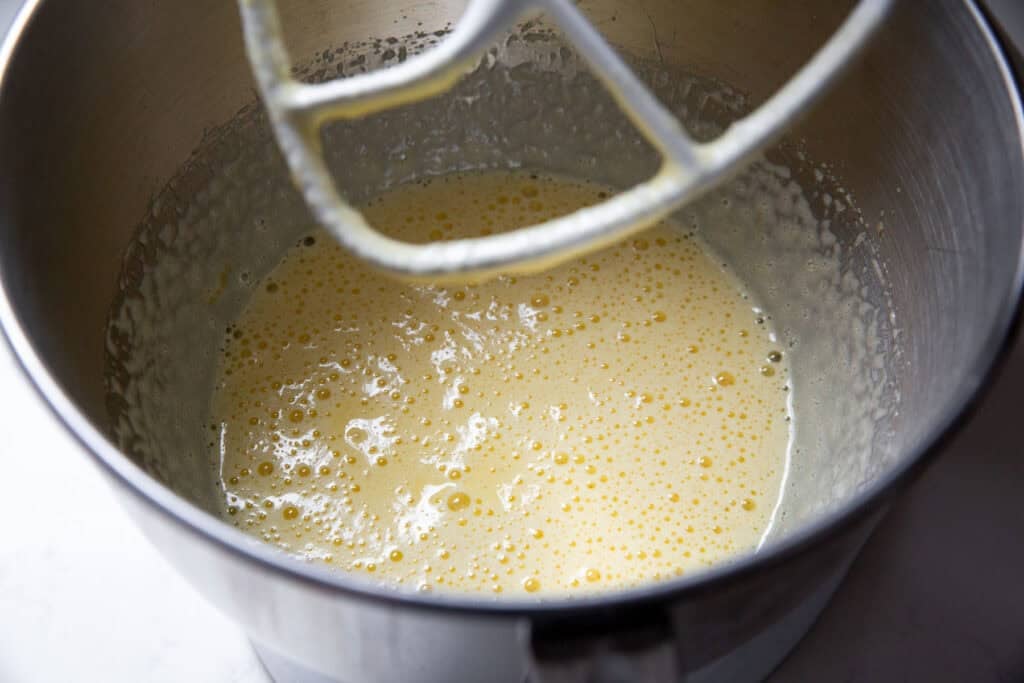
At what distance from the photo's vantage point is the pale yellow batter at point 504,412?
72 centimetres

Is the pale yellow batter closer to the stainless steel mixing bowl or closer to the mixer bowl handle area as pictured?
the stainless steel mixing bowl

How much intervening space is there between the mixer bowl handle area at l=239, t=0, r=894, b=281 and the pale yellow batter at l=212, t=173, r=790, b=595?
0.35m

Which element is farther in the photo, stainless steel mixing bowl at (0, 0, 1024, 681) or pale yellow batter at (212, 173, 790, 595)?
pale yellow batter at (212, 173, 790, 595)

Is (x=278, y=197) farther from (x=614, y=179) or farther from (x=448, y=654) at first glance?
(x=448, y=654)

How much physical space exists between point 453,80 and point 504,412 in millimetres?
413

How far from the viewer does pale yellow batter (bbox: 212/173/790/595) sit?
2.37 ft

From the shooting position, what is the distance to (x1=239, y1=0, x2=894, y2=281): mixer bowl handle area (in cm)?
38

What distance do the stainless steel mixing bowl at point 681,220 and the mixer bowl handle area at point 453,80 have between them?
0.13 metres

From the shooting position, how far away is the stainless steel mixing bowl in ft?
1.38

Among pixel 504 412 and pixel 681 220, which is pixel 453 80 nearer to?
pixel 504 412

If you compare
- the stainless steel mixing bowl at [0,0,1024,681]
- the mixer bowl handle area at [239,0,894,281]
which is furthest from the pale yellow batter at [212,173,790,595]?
the mixer bowl handle area at [239,0,894,281]

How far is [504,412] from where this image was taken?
31.0 inches

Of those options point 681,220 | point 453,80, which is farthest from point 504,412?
point 453,80

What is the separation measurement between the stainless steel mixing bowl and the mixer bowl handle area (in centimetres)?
13
